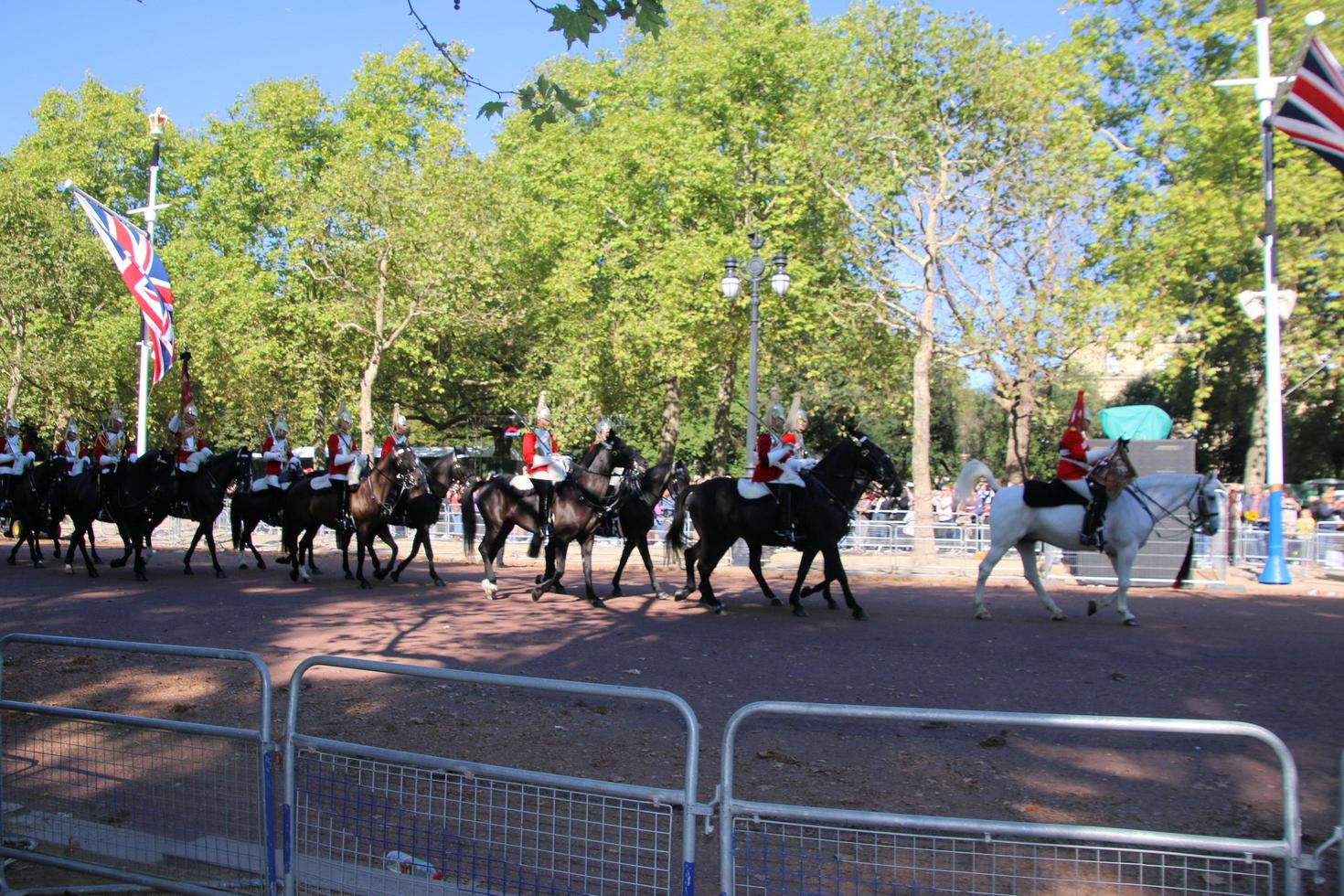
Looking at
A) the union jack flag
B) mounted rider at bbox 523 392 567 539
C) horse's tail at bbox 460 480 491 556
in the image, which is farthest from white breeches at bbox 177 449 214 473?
mounted rider at bbox 523 392 567 539

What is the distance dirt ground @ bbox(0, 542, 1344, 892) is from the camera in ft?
22.3

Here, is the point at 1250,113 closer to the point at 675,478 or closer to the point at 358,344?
the point at 675,478

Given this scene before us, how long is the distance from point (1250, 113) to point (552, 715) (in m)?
21.4

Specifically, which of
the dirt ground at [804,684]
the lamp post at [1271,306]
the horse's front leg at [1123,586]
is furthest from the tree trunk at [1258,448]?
the horse's front leg at [1123,586]

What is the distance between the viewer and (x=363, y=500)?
1742cm

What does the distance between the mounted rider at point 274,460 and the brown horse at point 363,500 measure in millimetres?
1483

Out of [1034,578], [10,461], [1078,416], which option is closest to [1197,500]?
[1078,416]

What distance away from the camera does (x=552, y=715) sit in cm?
853

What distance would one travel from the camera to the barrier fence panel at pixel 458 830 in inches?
163

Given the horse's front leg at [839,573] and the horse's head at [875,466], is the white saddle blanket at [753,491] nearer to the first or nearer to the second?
the horse's front leg at [839,573]

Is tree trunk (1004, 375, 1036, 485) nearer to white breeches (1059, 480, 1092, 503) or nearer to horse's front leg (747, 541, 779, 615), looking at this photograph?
white breeches (1059, 480, 1092, 503)

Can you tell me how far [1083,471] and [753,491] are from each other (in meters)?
4.61

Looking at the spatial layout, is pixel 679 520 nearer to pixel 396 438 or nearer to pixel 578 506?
pixel 578 506

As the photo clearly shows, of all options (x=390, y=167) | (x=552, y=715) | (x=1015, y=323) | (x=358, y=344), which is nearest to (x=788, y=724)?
(x=552, y=715)
